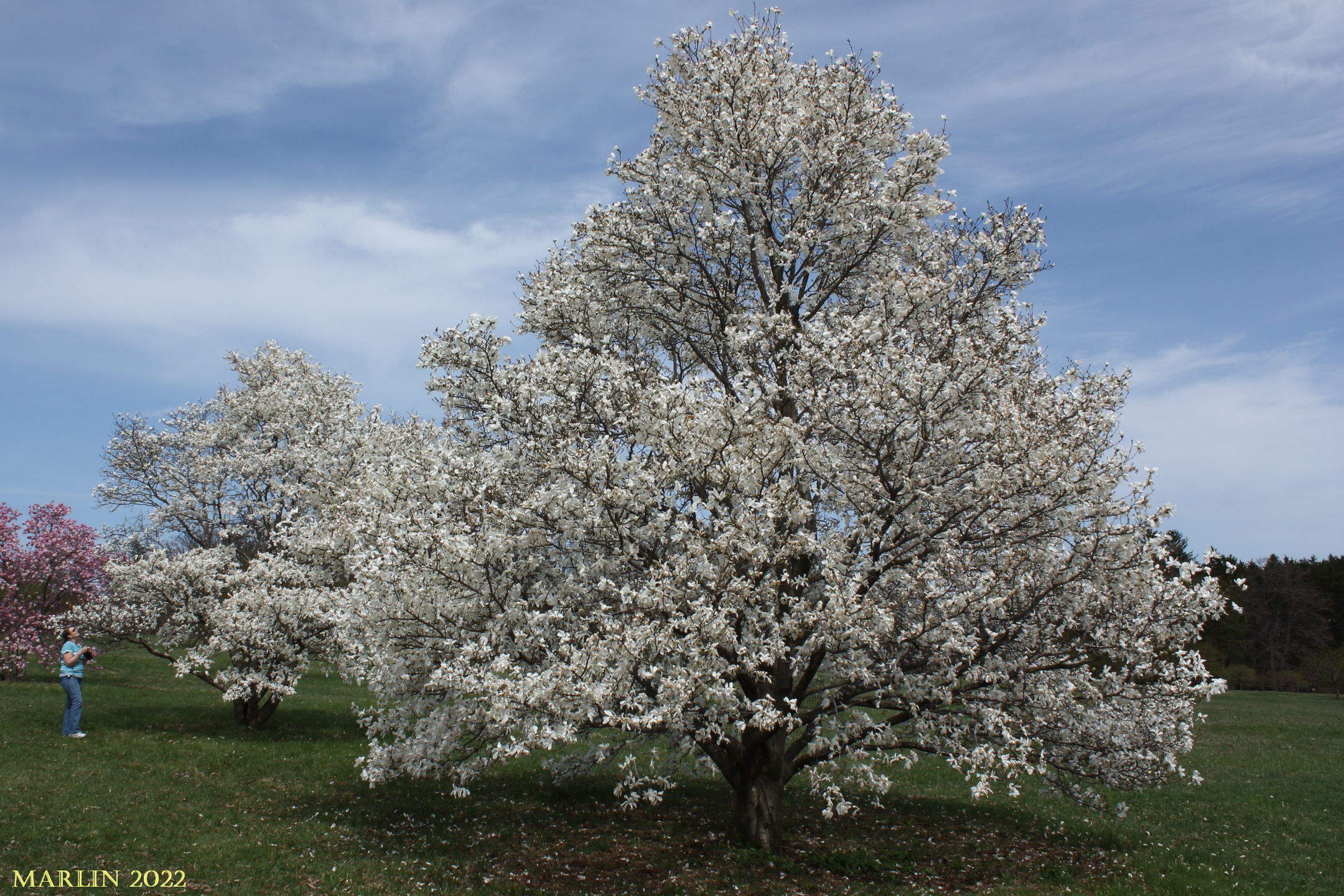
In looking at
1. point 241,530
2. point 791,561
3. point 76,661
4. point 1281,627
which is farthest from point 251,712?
point 1281,627

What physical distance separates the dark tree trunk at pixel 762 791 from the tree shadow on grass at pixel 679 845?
33 centimetres

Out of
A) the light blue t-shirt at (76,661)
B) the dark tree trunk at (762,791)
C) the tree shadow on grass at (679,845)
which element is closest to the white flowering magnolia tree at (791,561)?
the dark tree trunk at (762,791)

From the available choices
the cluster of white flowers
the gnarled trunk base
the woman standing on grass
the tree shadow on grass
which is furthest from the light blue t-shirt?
the gnarled trunk base

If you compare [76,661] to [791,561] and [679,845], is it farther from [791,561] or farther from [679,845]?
[791,561]

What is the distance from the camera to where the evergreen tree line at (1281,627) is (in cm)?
5894

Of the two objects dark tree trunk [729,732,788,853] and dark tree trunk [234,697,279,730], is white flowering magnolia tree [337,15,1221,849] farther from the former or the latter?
dark tree trunk [234,697,279,730]

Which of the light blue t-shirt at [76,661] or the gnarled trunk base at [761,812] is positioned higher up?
the light blue t-shirt at [76,661]

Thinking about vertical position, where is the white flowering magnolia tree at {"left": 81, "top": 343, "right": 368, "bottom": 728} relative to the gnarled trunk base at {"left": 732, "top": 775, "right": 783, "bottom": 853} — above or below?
above

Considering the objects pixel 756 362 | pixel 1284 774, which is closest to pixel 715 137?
pixel 756 362

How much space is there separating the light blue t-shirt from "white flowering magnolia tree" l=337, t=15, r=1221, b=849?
31.3 ft

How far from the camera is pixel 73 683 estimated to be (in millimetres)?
17469

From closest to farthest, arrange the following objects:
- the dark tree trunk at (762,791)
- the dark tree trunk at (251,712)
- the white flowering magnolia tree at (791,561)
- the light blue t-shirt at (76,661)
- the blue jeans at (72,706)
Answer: the white flowering magnolia tree at (791,561)
the dark tree trunk at (762,791)
the light blue t-shirt at (76,661)
the blue jeans at (72,706)
the dark tree trunk at (251,712)

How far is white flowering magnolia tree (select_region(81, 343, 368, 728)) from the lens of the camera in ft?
60.2

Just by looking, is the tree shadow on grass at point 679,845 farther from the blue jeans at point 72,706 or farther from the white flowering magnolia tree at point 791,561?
the blue jeans at point 72,706
